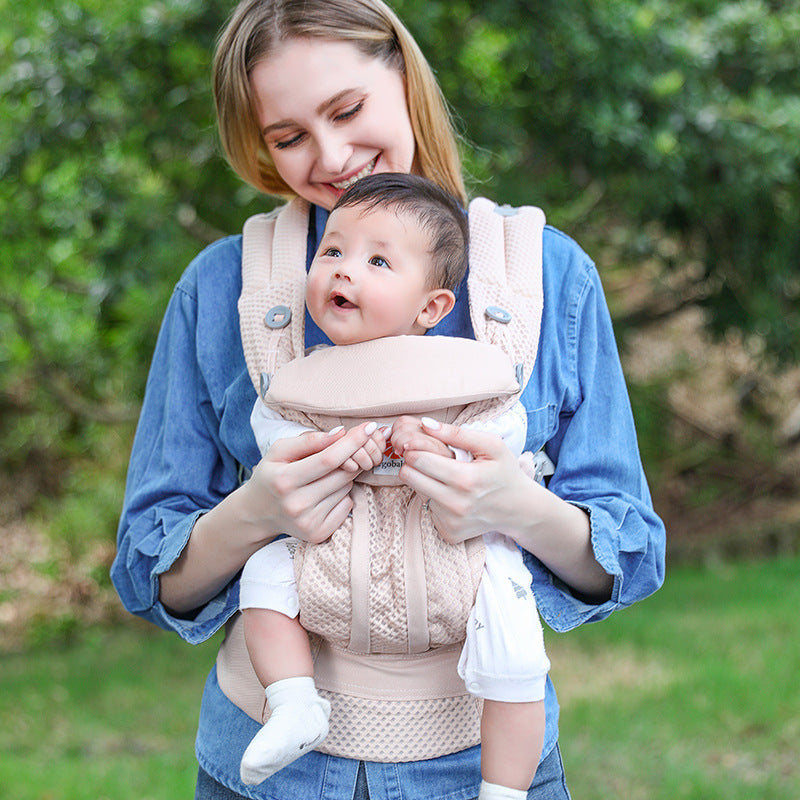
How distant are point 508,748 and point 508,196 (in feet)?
11.8

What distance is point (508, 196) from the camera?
4766 mm

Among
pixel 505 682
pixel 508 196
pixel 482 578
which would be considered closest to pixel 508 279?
pixel 482 578

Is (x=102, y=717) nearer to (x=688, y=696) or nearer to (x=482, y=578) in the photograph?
(x=688, y=696)

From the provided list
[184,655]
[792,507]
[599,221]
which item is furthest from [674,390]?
[184,655]

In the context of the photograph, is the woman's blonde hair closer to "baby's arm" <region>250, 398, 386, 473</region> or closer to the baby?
the baby

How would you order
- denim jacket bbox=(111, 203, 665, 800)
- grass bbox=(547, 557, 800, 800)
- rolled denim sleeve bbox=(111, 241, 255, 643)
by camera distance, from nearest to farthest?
denim jacket bbox=(111, 203, 665, 800) → rolled denim sleeve bbox=(111, 241, 255, 643) → grass bbox=(547, 557, 800, 800)

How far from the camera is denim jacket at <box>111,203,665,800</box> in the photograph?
159 centimetres

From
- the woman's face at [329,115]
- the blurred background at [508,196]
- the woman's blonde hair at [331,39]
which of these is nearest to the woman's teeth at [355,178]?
the woman's face at [329,115]

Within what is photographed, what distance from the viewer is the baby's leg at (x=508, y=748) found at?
4.85 ft

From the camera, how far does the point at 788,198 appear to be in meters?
5.11

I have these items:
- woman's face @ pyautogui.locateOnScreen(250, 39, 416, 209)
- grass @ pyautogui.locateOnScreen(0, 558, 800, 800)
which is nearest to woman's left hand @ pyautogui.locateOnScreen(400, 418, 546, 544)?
woman's face @ pyautogui.locateOnScreen(250, 39, 416, 209)

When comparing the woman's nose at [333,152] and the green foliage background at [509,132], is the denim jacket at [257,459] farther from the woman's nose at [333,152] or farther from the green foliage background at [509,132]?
the green foliage background at [509,132]

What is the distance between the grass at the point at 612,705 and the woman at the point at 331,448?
2.58 m

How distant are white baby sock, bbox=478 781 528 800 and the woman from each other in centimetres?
9
